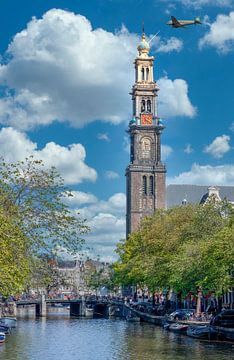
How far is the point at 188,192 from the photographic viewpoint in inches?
7013

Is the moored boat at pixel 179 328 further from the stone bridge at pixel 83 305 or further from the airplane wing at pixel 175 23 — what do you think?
the stone bridge at pixel 83 305

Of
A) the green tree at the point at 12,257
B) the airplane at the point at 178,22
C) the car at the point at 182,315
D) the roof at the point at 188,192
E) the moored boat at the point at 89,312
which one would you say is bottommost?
the moored boat at the point at 89,312

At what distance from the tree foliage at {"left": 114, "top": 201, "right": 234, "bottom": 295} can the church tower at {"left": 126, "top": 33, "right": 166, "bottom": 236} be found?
140 ft

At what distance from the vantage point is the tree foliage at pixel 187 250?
2630 inches

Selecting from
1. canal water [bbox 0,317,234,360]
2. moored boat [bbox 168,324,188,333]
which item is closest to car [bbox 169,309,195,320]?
canal water [bbox 0,317,234,360]

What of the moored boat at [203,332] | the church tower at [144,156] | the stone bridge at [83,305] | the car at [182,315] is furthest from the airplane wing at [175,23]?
the church tower at [144,156]

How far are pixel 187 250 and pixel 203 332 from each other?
1530 centimetres

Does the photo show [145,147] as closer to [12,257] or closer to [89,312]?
[89,312]

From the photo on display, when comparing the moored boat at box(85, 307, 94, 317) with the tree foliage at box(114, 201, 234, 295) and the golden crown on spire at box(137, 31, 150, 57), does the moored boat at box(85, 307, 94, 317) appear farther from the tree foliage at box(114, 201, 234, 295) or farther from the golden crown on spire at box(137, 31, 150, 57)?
the golden crown on spire at box(137, 31, 150, 57)

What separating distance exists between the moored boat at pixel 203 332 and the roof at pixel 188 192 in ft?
346

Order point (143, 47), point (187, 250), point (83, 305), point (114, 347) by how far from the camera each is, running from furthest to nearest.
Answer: point (143, 47) → point (83, 305) → point (187, 250) → point (114, 347)

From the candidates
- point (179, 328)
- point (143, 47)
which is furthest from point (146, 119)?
point (179, 328)

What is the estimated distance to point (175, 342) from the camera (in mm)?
65938

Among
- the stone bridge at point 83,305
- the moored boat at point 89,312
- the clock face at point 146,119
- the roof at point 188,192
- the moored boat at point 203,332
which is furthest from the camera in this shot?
the clock face at point 146,119
